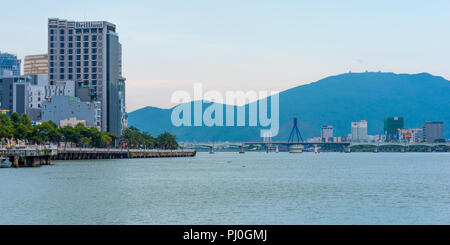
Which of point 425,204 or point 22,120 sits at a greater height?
point 22,120

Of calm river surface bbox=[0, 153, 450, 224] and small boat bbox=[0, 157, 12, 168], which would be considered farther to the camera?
small boat bbox=[0, 157, 12, 168]

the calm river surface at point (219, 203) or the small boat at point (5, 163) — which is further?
the small boat at point (5, 163)

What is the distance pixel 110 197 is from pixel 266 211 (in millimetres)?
19773

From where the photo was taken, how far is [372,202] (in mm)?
62188

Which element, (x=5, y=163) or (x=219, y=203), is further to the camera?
(x=5, y=163)

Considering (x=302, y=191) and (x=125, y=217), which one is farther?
(x=302, y=191)

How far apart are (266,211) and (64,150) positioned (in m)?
140

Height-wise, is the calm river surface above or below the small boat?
below

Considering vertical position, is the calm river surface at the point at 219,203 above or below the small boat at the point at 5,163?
below

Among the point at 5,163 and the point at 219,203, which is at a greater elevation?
the point at 5,163
